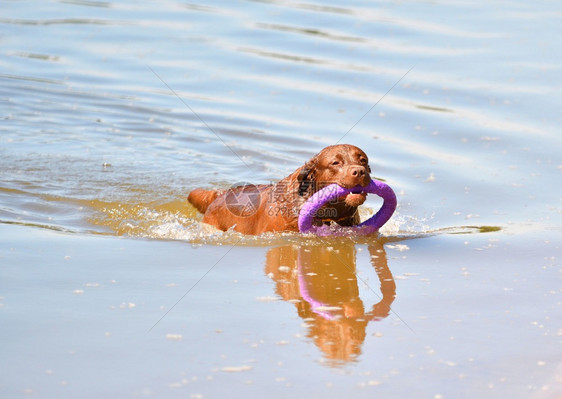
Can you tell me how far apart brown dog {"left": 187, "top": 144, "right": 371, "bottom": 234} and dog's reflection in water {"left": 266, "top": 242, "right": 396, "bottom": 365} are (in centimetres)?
36

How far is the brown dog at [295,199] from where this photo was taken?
26.0 feet

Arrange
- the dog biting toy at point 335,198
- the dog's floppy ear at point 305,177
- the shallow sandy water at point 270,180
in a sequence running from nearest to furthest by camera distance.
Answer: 1. the shallow sandy water at point 270,180
2. the dog biting toy at point 335,198
3. the dog's floppy ear at point 305,177

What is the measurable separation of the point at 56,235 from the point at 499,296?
420 cm

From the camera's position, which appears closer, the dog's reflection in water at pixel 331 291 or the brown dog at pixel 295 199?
the dog's reflection in water at pixel 331 291

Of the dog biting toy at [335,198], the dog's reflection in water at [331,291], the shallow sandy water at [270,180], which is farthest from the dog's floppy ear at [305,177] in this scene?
the dog's reflection in water at [331,291]

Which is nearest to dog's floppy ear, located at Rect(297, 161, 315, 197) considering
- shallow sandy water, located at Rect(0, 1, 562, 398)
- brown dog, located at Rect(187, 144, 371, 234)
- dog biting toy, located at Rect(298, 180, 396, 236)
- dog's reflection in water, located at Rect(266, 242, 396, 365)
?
brown dog, located at Rect(187, 144, 371, 234)

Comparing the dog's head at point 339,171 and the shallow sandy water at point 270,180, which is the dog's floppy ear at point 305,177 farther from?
the shallow sandy water at point 270,180

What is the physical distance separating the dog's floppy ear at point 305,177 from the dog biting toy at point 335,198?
362mm

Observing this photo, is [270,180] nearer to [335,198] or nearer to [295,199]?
[295,199]

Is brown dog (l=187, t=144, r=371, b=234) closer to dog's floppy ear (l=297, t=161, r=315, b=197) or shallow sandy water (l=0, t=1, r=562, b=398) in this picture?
dog's floppy ear (l=297, t=161, r=315, b=197)

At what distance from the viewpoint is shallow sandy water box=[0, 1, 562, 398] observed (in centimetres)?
539

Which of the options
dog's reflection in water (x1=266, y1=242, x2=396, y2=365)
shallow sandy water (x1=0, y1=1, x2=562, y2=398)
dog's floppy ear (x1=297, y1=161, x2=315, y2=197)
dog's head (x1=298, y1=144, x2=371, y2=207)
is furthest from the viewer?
dog's floppy ear (x1=297, y1=161, x2=315, y2=197)

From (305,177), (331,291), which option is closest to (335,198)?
(305,177)

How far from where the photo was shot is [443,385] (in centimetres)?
505
